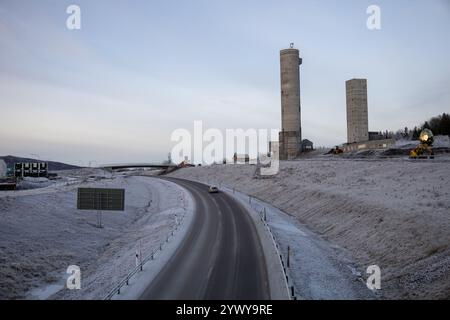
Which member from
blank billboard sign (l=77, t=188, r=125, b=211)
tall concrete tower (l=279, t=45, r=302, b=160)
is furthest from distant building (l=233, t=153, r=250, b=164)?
blank billboard sign (l=77, t=188, r=125, b=211)

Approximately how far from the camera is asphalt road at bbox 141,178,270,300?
1747 centimetres

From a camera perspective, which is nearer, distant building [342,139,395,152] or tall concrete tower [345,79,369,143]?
distant building [342,139,395,152]

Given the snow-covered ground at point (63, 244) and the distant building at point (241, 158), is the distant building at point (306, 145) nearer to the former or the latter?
the distant building at point (241, 158)

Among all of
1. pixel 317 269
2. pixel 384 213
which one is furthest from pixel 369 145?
pixel 317 269

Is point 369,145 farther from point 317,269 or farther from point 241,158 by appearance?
point 317,269

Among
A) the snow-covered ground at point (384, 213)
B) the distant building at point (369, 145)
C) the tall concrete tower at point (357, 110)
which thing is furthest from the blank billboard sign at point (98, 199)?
the tall concrete tower at point (357, 110)

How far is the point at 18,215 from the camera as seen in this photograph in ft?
120

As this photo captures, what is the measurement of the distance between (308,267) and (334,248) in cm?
670

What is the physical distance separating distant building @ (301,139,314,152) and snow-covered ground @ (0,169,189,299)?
5652cm

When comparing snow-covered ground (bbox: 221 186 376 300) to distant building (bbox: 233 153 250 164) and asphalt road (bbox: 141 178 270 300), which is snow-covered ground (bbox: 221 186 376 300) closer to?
asphalt road (bbox: 141 178 270 300)

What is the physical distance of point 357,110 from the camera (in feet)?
309

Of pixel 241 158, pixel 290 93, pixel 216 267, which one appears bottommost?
pixel 216 267

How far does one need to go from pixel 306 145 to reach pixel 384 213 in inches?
2842

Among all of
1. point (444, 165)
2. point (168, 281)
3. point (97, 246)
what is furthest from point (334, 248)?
point (444, 165)
